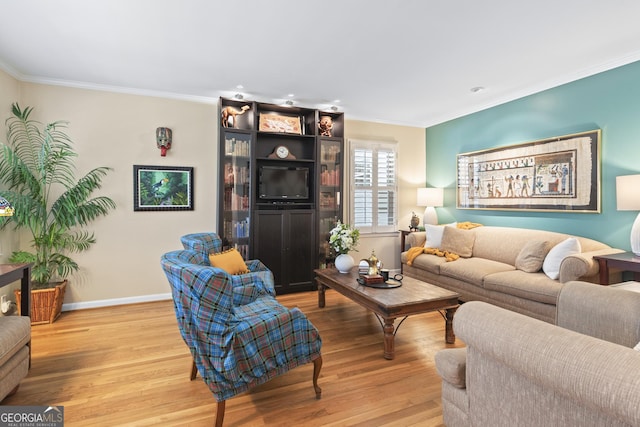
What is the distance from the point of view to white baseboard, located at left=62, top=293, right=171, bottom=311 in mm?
3873

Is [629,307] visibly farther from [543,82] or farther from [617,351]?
[543,82]

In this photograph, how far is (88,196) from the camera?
12.7 feet

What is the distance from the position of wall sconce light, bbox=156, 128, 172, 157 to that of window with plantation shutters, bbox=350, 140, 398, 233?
271cm

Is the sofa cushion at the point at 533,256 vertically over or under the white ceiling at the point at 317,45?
Result: under

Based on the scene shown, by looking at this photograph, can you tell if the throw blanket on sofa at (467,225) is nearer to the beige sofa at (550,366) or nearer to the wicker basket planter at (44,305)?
the beige sofa at (550,366)

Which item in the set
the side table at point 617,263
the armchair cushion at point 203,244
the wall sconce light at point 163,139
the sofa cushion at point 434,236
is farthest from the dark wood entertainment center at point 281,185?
the side table at point 617,263

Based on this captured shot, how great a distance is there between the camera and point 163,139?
4086 millimetres

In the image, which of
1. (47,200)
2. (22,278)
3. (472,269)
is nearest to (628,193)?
(472,269)

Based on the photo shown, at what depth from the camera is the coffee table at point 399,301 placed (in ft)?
8.68

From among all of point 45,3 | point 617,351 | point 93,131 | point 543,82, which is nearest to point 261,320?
point 617,351

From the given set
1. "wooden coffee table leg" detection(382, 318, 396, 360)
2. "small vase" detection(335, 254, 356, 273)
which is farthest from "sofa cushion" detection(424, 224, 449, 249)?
"wooden coffee table leg" detection(382, 318, 396, 360)

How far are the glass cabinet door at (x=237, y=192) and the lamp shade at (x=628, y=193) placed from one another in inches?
156

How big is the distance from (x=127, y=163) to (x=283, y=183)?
1994 millimetres

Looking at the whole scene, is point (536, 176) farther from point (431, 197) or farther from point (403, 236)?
point (403, 236)
